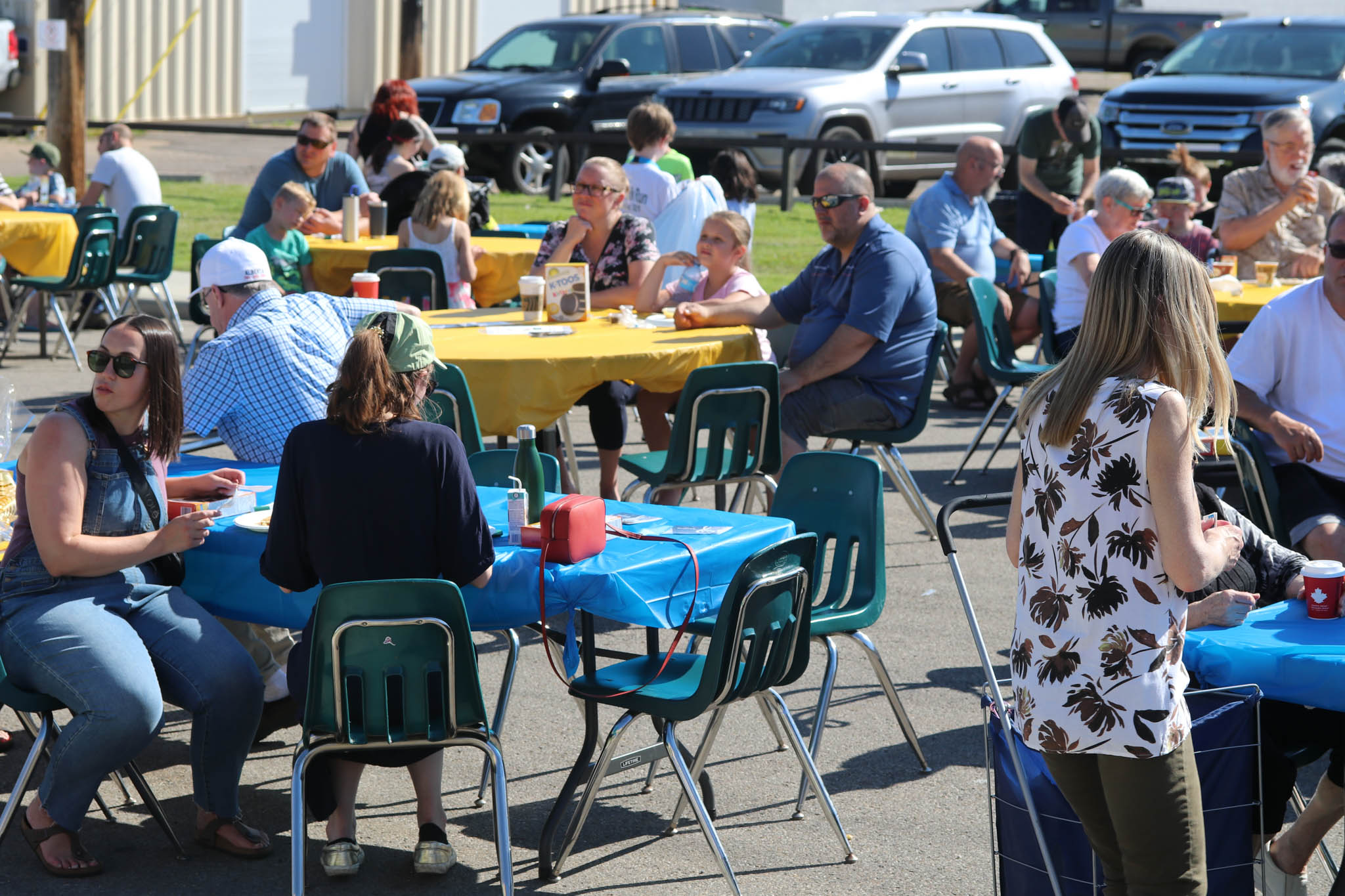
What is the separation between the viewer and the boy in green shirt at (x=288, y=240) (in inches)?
355

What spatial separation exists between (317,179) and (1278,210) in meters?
5.90

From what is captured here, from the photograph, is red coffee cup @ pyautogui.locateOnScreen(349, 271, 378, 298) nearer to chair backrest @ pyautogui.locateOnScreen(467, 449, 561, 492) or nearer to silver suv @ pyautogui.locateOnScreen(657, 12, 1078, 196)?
chair backrest @ pyautogui.locateOnScreen(467, 449, 561, 492)

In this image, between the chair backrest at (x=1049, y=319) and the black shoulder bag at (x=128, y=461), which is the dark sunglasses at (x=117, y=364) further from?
the chair backrest at (x=1049, y=319)

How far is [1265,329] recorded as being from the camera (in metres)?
5.18

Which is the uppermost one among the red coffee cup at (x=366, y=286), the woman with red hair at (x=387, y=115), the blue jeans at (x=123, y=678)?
the woman with red hair at (x=387, y=115)

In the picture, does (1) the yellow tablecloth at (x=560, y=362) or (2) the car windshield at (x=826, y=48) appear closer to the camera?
(1) the yellow tablecloth at (x=560, y=362)

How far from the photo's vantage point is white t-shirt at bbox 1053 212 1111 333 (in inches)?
324

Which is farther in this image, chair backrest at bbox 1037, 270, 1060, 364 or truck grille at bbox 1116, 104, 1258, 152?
truck grille at bbox 1116, 104, 1258, 152

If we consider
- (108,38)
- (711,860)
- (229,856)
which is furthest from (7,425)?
(108,38)

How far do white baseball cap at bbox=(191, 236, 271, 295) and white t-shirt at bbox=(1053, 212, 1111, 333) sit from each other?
14.1 ft

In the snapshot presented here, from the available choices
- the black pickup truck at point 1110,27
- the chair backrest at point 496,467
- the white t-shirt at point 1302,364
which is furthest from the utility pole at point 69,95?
the black pickup truck at point 1110,27

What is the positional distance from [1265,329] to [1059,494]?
2.50 m

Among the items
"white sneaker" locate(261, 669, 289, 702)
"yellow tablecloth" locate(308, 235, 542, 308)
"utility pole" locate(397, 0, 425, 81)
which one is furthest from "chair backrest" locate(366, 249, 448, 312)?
"utility pole" locate(397, 0, 425, 81)

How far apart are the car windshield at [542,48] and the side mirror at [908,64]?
383cm
